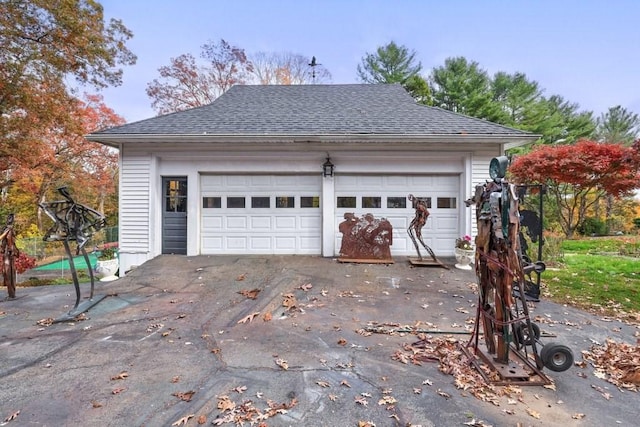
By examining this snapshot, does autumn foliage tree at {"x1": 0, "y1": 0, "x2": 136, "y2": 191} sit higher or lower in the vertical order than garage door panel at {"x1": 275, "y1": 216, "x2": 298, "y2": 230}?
higher

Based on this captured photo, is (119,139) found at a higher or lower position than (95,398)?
higher

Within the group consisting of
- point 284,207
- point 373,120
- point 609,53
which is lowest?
point 284,207

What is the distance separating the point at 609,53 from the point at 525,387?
1724 centimetres

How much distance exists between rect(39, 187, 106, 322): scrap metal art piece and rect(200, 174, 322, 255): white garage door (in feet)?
10.6

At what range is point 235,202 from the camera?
7.66 m

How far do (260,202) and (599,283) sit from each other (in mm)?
7361

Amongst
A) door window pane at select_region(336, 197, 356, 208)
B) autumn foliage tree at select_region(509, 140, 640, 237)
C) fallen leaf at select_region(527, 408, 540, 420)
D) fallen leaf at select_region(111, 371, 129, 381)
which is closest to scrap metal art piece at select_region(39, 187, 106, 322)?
fallen leaf at select_region(111, 371, 129, 381)

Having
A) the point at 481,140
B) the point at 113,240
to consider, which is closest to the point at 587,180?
the point at 481,140

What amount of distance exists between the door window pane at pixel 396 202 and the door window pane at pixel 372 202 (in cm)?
25

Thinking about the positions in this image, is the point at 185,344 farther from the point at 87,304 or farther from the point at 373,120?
the point at 373,120

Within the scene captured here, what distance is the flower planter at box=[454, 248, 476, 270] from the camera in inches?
260

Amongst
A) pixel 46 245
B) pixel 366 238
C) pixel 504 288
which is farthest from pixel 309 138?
pixel 46 245

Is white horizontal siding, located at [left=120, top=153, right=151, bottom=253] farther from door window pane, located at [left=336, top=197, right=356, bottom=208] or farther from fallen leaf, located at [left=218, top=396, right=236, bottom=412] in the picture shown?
fallen leaf, located at [left=218, top=396, right=236, bottom=412]

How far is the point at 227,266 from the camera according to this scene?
6574mm
